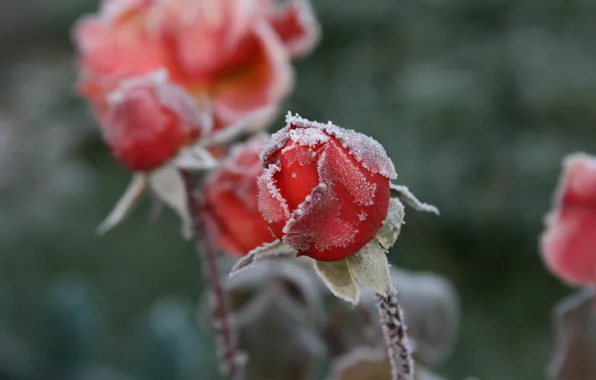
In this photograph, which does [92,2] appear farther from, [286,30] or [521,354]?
[286,30]

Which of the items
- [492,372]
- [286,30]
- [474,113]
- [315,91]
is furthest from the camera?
[315,91]

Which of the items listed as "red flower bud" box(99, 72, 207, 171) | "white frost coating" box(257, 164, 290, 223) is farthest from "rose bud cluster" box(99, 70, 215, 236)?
"white frost coating" box(257, 164, 290, 223)

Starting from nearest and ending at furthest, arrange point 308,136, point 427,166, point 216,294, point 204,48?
1. point 308,136
2. point 216,294
3. point 204,48
4. point 427,166

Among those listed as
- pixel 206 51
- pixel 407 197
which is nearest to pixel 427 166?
pixel 206 51

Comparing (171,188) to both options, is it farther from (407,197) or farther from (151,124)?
(407,197)

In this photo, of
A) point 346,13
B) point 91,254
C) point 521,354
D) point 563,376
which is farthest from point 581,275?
point 346,13

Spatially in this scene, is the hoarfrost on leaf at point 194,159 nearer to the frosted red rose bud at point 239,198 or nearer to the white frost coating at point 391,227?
the frosted red rose bud at point 239,198
